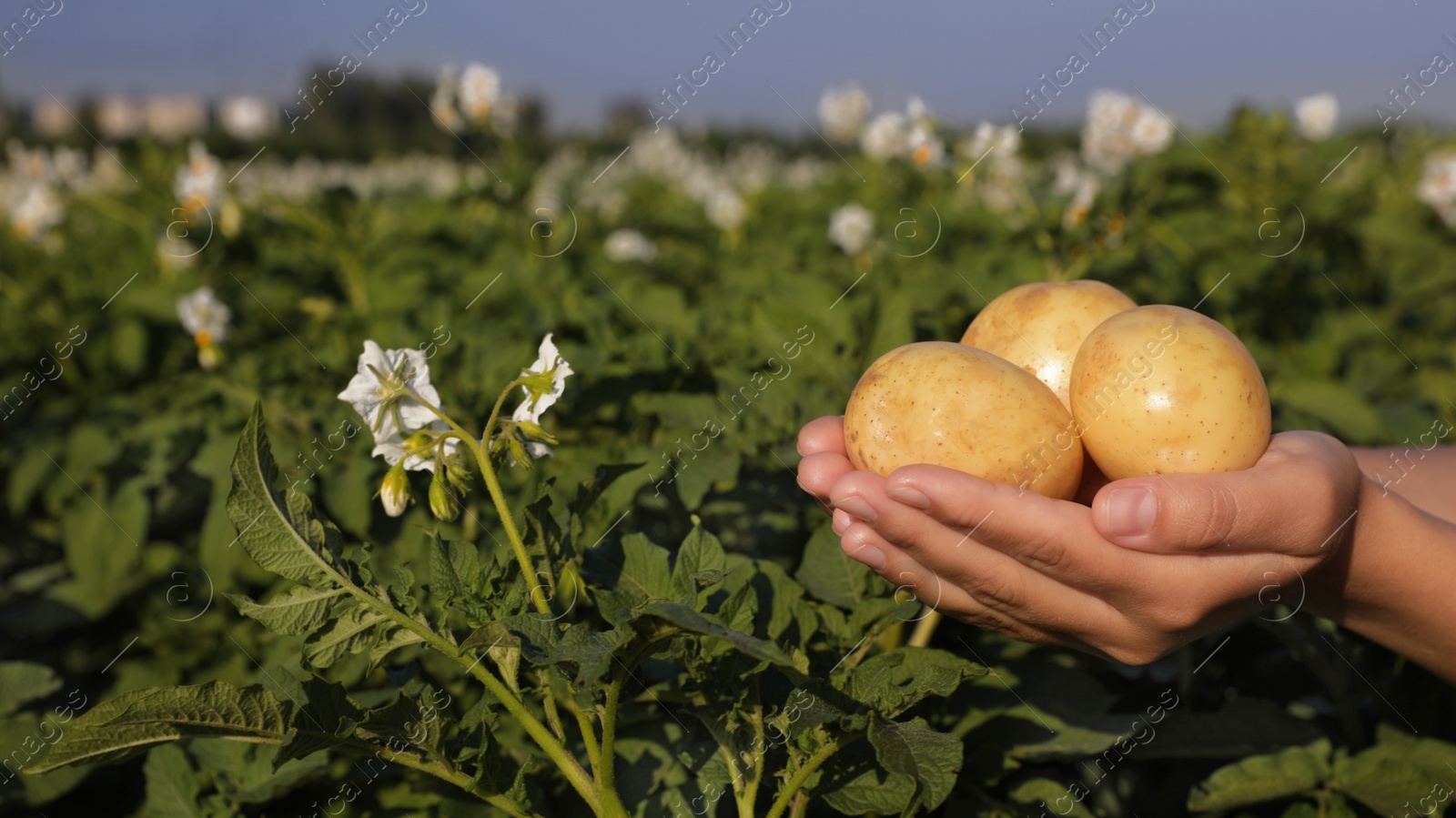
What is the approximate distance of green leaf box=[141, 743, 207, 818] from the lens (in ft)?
4.63

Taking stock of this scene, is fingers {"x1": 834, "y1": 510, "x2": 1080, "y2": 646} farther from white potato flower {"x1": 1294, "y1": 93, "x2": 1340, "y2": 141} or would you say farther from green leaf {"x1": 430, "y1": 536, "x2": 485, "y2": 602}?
white potato flower {"x1": 1294, "y1": 93, "x2": 1340, "y2": 141}

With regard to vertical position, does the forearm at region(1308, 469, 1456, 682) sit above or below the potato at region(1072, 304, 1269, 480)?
below

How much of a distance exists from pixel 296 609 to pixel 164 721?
159 millimetres

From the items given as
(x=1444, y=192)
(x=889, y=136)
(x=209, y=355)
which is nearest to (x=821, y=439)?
(x=209, y=355)

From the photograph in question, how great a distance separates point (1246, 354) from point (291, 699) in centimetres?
123

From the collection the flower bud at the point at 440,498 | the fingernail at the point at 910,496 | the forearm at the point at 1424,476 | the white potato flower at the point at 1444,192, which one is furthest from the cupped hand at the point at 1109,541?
the white potato flower at the point at 1444,192

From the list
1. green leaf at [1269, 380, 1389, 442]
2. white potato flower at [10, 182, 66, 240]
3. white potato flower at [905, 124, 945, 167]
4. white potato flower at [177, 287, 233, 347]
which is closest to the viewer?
green leaf at [1269, 380, 1389, 442]

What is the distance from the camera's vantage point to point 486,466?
1.11m

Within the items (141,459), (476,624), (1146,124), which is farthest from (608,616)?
(1146,124)

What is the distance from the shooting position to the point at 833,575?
4.71ft

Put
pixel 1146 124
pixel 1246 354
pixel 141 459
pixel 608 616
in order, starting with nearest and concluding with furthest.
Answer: pixel 608 616
pixel 1246 354
pixel 141 459
pixel 1146 124

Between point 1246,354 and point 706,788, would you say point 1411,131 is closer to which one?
point 1246,354

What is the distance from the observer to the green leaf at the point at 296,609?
111 cm

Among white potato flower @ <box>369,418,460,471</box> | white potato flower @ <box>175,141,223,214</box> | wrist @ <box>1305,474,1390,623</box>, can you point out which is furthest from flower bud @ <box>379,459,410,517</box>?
Result: white potato flower @ <box>175,141,223,214</box>
